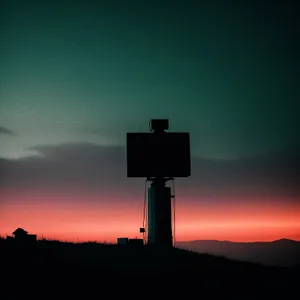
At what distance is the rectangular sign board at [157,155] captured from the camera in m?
39.6

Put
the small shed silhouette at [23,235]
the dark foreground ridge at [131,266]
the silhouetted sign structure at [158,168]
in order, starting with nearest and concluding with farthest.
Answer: the dark foreground ridge at [131,266] < the small shed silhouette at [23,235] < the silhouetted sign structure at [158,168]

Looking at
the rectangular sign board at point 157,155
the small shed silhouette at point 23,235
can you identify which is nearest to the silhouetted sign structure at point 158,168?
the rectangular sign board at point 157,155

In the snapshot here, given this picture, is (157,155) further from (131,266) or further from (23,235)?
(131,266)

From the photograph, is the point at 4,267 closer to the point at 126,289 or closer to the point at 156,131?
the point at 126,289

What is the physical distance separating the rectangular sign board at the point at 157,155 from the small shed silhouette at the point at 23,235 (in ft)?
30.4

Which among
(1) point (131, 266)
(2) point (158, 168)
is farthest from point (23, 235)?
(2) point (158, 168)

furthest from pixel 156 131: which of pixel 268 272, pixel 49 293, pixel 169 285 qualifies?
pixel 49 293

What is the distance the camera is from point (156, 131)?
133 feet

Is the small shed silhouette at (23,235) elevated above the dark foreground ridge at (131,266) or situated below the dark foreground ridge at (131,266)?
above

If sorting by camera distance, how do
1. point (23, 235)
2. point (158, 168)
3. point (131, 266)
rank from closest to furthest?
1. point (131, 266)
2. point (23, 235)
3. point (158, 168)

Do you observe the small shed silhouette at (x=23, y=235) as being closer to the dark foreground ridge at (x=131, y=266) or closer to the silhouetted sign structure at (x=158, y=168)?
the dark foreground ridge at (x=131, y=266)

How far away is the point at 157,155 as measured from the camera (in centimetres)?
3978

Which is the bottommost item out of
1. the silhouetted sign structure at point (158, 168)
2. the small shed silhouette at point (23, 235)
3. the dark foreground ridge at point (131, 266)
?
the dark foreground ridge at point (131, 266)

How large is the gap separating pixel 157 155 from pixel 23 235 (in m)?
12.2
